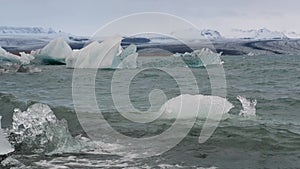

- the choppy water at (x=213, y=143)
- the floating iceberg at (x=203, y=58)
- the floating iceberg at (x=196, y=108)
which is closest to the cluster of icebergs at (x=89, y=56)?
the floating iceberg at (x=203, y=58)

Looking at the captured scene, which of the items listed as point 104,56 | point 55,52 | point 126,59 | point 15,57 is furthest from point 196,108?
point 15,57

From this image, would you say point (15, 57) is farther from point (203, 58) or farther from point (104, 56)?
point (203, 58)

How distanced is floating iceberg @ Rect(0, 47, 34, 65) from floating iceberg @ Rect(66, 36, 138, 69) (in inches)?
214

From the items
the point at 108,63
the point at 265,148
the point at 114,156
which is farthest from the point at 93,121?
the point at 108,63

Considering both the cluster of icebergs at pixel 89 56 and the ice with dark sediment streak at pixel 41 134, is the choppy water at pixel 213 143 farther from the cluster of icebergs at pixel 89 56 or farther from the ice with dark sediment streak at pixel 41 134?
the cluster of icebergs at pixel 89 56

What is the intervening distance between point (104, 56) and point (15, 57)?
9952 mm

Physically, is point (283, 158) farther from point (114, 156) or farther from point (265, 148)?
point (114, 156)

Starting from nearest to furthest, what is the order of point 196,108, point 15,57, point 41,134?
point 41,134 < point 196,108 < point 15,57

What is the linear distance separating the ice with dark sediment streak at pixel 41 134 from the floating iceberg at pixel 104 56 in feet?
46.9

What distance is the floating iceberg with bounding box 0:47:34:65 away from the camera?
30.0 metres

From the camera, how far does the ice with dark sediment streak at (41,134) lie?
612 centimetres

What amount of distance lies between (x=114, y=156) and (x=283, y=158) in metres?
2.07

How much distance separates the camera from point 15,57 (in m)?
30.5

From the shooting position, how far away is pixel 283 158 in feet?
19.1
